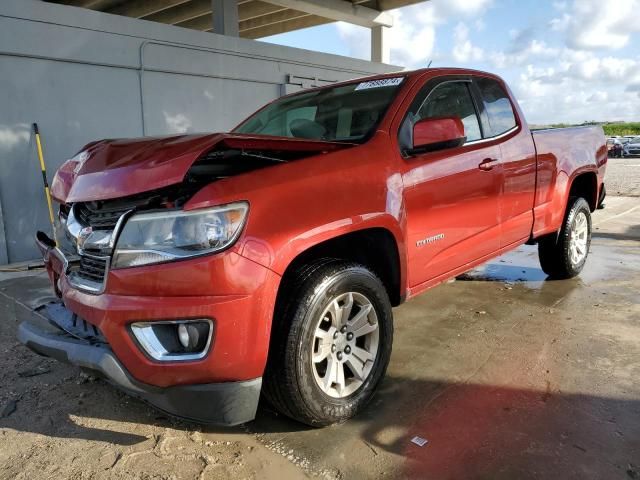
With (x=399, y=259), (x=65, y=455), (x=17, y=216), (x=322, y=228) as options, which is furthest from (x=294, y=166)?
(x=17, y=216)

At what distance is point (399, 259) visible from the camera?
9.54 feet

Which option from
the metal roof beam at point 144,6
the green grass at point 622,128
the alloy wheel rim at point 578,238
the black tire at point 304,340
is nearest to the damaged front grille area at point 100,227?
the black tire at point 304,340

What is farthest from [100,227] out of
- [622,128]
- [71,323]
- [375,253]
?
[622,128]

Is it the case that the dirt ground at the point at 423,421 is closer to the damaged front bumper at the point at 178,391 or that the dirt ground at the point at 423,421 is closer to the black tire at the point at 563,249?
the damaged front bumper at the point at 178,391

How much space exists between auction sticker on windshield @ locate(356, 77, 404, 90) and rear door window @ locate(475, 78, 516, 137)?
91 centimetres

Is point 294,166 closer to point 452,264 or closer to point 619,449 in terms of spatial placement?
point 452,264

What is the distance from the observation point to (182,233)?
210cm

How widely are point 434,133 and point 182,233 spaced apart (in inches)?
65.2

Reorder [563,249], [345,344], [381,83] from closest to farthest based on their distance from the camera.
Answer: [345,344] → [381,83] → [563,249]

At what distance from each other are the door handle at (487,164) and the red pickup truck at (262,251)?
0.02m

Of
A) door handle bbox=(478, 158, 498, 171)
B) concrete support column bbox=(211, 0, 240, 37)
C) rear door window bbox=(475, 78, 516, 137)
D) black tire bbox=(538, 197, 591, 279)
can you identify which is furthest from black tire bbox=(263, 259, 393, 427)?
concrete support column bbox=(211, 0, 240, 37)

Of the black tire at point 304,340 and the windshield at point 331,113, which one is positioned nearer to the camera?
the black tire at point 304,340

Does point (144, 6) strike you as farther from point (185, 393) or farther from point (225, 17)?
point (185, 393)

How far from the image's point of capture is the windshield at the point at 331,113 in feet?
10.6
